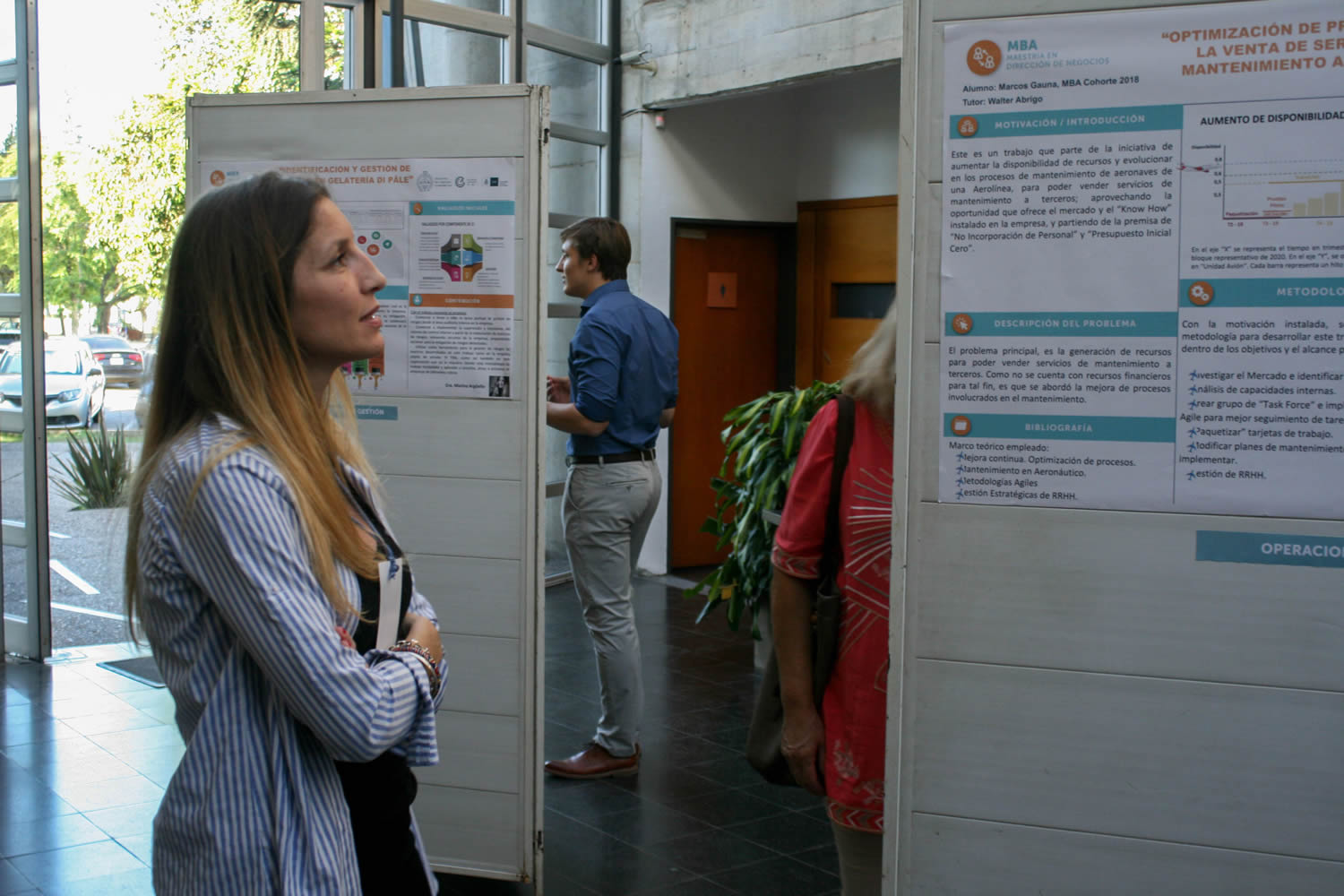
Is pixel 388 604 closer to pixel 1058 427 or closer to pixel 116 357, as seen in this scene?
pixel 1058 427

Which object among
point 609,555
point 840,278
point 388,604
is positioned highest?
point 840,278

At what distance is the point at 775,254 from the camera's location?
8.30m

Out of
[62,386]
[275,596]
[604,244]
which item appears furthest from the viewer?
[62,386]

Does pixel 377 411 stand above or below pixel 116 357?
below

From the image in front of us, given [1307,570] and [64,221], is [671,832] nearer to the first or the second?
[1307,570]

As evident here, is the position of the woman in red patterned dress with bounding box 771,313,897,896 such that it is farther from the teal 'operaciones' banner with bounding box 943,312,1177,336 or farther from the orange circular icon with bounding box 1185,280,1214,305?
the orange circular icon with bounding box 1185,280,1214,305

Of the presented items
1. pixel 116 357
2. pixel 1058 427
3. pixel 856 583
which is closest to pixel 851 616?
pixel 856 583

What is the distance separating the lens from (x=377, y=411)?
3119 millimetres

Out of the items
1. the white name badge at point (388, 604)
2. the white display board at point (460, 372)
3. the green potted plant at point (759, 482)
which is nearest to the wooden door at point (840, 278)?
the green potted plant at point (759, 482)

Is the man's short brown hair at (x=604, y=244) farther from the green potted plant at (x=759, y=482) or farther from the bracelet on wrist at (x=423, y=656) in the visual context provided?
the bracelet on wrist at (x=423, y=656)

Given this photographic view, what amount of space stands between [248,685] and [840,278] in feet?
22.7

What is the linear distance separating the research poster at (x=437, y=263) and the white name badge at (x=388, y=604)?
5.21ft

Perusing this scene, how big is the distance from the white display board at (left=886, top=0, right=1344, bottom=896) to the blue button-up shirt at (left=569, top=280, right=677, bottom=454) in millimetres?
A: 2364

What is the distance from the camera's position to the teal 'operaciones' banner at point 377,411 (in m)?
3.11
